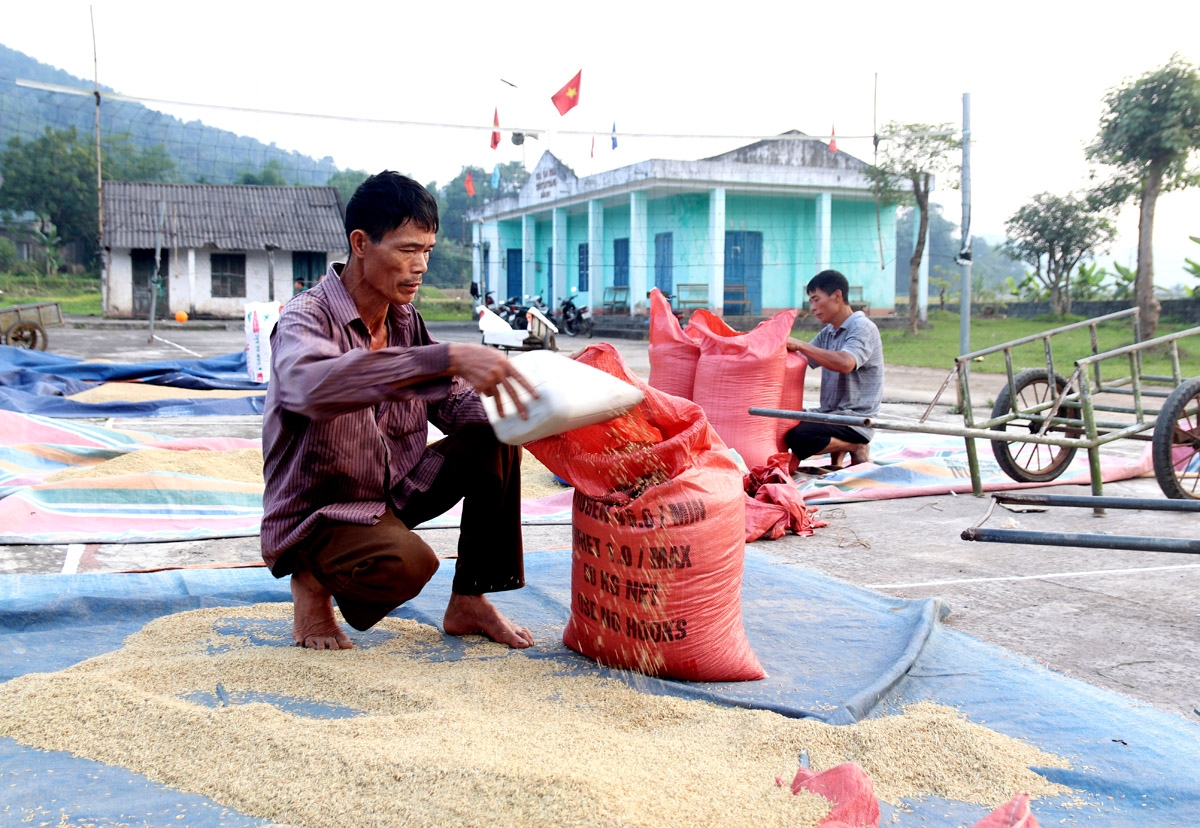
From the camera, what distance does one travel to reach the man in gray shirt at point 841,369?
5.08m

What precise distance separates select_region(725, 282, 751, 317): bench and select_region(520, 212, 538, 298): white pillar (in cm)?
711

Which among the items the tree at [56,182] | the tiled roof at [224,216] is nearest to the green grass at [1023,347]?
the tiled roof at [224,216]

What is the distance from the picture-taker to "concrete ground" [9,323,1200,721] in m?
2.50

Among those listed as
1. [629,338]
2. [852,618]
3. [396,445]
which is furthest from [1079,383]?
[629,338]

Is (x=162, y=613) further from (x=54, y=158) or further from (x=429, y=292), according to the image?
(x=54, y=158)

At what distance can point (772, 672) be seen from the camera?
228cm

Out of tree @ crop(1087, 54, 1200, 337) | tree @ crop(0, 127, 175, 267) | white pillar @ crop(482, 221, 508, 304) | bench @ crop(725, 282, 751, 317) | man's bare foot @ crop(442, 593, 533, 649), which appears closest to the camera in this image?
man's bare foot @ crop(442, 593, 533, 649)

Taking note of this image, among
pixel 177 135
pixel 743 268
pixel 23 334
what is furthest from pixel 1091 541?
pixel 177 135

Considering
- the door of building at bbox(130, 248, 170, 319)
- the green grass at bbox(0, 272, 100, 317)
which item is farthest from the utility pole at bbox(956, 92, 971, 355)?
the green grass at bbox(0, 272, 100, 317)

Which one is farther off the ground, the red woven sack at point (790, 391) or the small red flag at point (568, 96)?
the small red flag at point (568, 96)

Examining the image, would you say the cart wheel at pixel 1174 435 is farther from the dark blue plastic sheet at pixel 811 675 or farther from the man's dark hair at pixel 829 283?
the dark blue plastic sheet at pixel 811 675

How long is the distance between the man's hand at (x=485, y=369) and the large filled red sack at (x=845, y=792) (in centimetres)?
85

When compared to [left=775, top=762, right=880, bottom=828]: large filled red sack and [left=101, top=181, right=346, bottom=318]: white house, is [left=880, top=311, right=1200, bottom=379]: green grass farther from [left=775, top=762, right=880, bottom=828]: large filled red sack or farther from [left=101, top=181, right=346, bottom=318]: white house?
[left=101, top=181, right=346, bottom=318]: white house

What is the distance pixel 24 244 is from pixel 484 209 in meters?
21.8
